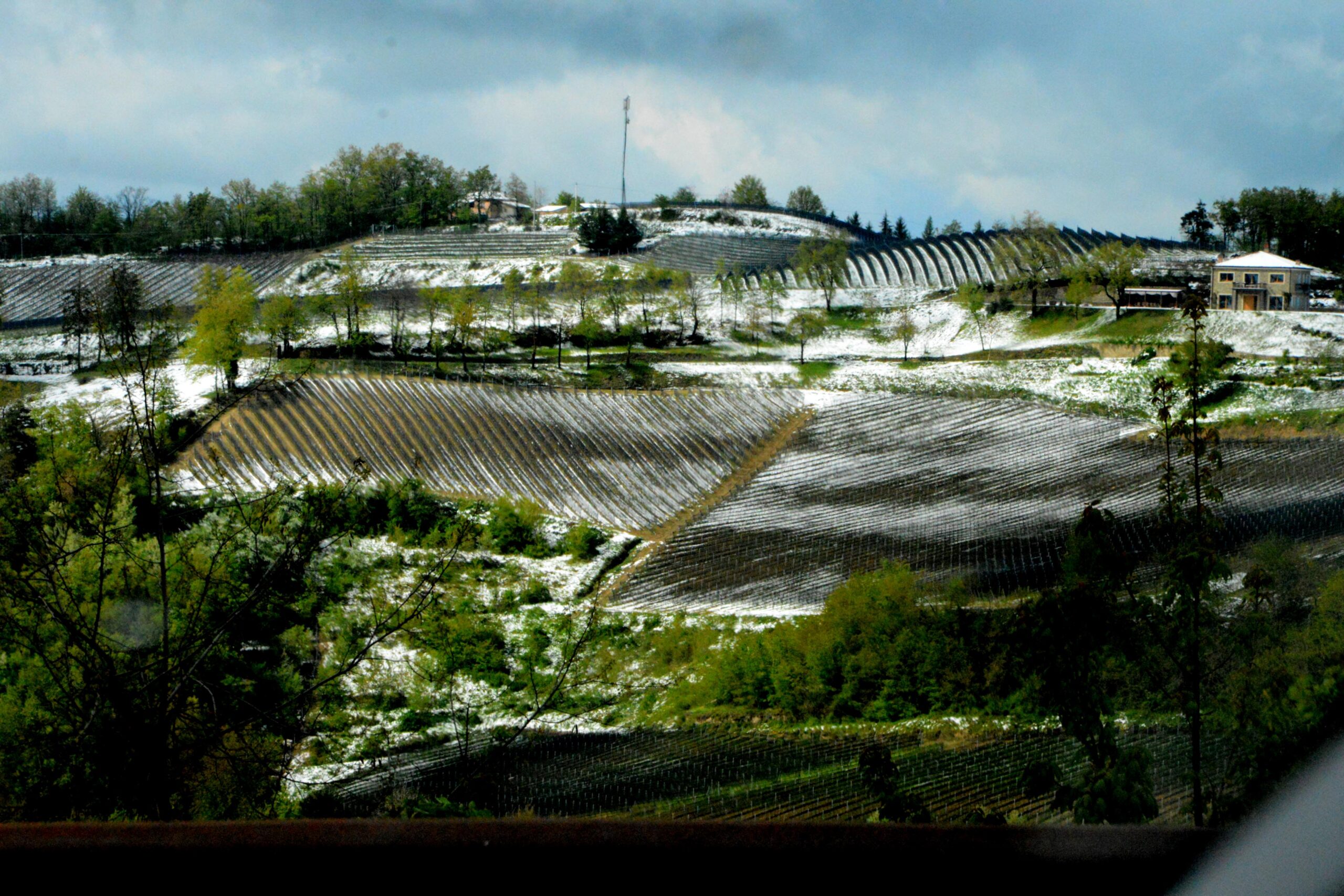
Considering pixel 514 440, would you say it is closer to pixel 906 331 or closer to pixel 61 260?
pixel 906 331

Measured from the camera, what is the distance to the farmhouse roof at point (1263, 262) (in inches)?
1877

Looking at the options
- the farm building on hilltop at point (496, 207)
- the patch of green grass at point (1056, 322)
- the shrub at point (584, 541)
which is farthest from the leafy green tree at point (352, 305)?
the farm building on hilltop at point (496, 207)

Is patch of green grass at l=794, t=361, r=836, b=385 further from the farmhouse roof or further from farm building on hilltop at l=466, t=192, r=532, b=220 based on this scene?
farm building on hilltop at l=466, t=192, r=532, b=220

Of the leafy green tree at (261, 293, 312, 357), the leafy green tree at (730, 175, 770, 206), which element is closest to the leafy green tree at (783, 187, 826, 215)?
the leafy green tree at (730, 175, 770, 206)

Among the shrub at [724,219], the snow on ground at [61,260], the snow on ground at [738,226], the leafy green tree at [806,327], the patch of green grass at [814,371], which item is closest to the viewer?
the patch of green grass at [814,371]

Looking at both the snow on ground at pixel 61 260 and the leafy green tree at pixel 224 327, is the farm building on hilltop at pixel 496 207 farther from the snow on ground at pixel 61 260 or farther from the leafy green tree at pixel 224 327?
the leafy green tree at pixel 224 327

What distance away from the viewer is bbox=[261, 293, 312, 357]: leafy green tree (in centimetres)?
4144

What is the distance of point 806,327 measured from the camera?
4847 centimetres

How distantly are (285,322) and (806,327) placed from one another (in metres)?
21.6

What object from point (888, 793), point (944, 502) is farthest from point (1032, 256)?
point (888, 793)

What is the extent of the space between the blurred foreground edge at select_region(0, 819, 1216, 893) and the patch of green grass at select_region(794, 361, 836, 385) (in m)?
37.9

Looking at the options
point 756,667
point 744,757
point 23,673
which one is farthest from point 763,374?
point 23,673

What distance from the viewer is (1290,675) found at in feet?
19.1

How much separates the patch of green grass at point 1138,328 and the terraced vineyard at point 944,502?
1170 centimetres
